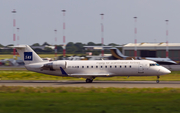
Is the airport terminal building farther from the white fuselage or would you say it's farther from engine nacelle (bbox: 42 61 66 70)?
engine nacelle (bbox: 42 61 66 70)

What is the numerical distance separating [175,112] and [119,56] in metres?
61.6

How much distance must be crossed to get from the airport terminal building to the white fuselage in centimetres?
5716

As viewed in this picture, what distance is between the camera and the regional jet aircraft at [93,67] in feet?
97.5

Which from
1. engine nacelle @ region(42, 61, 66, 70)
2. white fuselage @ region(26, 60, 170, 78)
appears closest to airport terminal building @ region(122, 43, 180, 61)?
white fuselage @ region(26, 60, 170, 78)

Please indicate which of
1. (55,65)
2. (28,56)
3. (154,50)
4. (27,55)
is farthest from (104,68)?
(154,50)

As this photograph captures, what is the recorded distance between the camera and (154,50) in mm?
87062

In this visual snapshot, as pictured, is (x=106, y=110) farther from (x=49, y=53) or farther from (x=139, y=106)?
(x=49, y=53)

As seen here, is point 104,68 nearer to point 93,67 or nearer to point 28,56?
point 93,67

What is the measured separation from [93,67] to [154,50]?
5957 cm

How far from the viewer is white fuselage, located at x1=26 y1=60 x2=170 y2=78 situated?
29.7 meters

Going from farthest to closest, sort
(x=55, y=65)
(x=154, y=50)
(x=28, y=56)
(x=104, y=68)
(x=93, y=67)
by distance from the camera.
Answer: (x=154, y=50) < (x=28, y=56) < (x=55, y=65) < (x=93, y=67) < (x=104, y=68)

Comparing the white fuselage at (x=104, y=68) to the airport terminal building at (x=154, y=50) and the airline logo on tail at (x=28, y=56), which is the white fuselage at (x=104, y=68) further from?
the airport terminal building at (x=154, y=50)

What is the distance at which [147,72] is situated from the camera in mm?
29750

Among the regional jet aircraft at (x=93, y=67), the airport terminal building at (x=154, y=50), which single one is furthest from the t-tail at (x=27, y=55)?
the airport terminal building at (x=154, y=50)
